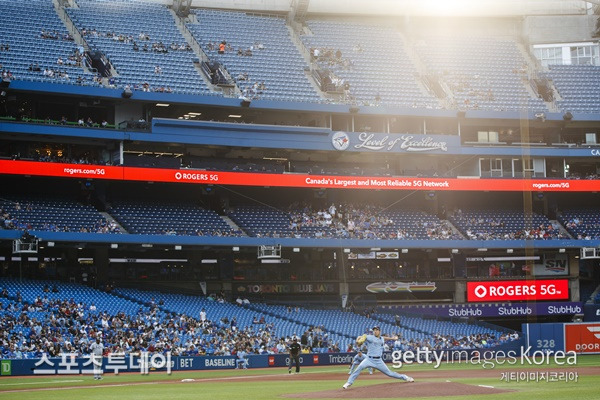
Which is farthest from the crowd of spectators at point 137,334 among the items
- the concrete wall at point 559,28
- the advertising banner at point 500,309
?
the concrete wall at point 559,28

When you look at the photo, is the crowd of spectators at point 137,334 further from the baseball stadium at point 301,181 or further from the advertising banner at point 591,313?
the advertising banner at point 591,313

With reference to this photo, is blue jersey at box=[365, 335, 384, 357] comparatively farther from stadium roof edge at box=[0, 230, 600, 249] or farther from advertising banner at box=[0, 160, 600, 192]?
advertising banner at box=[0, 160, 600, 192]

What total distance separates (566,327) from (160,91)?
30.6m

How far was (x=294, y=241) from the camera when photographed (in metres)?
61.8

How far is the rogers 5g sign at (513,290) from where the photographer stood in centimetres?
6712

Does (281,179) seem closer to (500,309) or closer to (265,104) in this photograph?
(265,104)

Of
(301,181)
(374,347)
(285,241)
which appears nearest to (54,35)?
(301,181)

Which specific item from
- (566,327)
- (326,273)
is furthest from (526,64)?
(566,327)

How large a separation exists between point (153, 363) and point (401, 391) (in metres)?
20.6

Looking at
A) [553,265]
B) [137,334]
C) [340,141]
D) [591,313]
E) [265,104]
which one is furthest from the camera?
[553,265]

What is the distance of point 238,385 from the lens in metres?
33.2

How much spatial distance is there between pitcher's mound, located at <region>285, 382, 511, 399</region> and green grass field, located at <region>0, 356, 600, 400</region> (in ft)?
2.81

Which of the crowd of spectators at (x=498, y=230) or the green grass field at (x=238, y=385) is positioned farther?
the crowd of spectators at (x=498, y=230)

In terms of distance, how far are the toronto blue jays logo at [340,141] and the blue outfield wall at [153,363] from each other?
19.4 m
